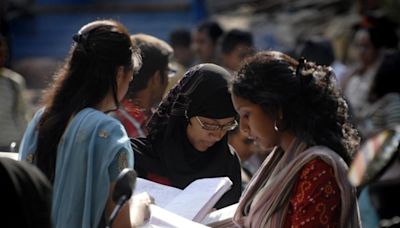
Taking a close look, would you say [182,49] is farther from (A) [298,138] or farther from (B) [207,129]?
(A) [298,138]

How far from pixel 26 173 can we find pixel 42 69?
386 inches

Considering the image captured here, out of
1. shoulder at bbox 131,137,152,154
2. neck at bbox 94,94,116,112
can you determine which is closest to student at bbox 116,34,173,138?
shoulder at bbox 131,137,152,154

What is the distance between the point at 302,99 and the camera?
12.2ft

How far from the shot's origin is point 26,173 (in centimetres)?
261

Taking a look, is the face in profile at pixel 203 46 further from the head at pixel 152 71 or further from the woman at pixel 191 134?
the woman at pixel 191 134

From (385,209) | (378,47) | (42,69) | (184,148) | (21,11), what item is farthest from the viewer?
(21,11)

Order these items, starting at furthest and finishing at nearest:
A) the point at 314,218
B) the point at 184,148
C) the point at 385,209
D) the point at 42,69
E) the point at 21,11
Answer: the point at 21,11 → the point at 42,69 → the point at 184,148 → the point at 314,218 → the point at 385,209

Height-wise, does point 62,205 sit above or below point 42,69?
above

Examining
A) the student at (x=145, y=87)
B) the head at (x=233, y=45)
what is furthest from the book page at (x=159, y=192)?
the head at (x=233, y=45)

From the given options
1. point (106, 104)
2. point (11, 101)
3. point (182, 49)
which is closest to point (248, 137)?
point (106, 104)

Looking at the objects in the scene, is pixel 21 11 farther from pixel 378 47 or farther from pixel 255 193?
pixel 255 193

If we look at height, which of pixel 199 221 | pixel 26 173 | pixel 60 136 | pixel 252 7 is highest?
pixel 26 173

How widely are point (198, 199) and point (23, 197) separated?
5.02ft

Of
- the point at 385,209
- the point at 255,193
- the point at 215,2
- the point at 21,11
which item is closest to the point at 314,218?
the point at 255,193
